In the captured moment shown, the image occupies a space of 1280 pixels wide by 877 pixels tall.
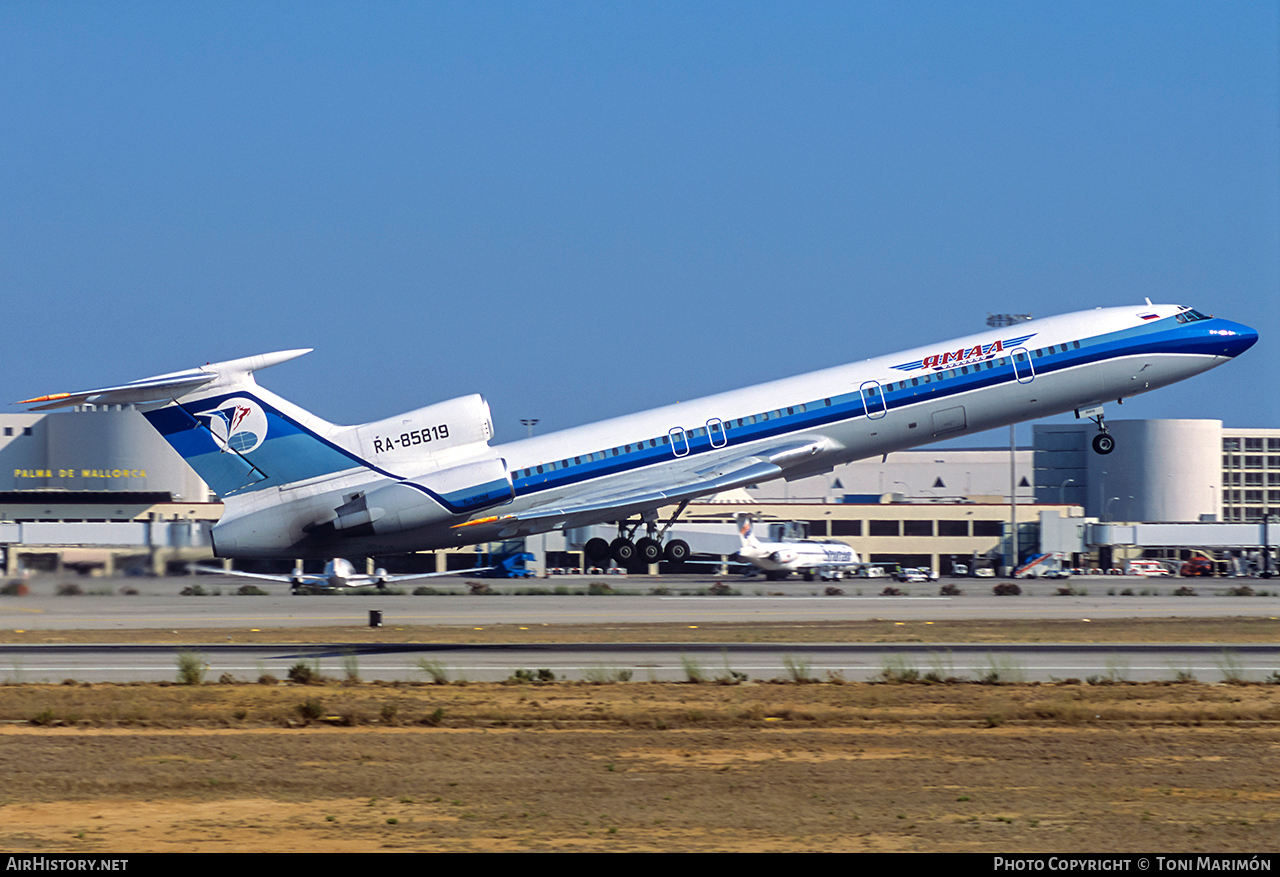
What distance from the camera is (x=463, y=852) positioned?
17.1m

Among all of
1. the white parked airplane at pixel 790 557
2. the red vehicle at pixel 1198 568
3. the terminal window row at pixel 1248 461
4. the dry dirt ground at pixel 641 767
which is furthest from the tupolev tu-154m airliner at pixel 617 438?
the terminal window row at pixel 1248 461

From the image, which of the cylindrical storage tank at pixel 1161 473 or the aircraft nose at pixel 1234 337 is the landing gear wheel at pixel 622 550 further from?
the cylindrical storage tank at pixel 1161 473

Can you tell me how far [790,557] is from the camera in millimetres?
89812

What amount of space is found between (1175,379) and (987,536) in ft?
267

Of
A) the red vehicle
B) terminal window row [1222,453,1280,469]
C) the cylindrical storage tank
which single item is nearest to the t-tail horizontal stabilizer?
the red vehicle

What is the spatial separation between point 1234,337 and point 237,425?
2951 centimetres

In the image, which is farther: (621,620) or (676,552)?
(621,620)

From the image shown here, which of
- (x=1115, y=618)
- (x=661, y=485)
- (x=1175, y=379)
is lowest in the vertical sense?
(x=1115, y=618)

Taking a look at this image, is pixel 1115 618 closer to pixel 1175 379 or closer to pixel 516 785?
pixel 1175 379

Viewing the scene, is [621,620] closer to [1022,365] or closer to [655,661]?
[655,661]

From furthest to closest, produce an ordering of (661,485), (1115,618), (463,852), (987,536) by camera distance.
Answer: (987,536)
(1115,618)
(661,485)
(463,852)

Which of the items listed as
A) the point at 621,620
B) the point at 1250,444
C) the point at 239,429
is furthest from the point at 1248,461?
the point at 239,429

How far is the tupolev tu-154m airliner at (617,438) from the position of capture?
39.6m

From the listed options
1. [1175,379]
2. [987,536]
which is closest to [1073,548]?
[987,536]
